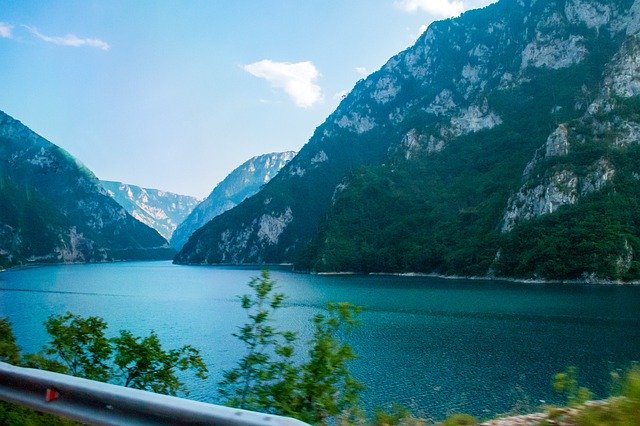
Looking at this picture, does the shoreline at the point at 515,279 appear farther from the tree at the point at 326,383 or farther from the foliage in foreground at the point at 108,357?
the tree at the point at 326,383

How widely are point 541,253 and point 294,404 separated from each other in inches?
5277

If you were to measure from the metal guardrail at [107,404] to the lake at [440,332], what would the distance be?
4721mm

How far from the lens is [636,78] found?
166750 mm

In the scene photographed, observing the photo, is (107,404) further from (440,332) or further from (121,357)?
(440,332)

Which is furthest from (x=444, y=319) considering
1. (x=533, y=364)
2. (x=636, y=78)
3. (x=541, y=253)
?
(x=636, y=78)

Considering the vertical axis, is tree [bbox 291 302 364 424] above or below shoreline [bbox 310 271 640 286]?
above

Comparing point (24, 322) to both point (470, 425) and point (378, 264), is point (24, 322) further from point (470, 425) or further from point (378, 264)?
point (378, 264)

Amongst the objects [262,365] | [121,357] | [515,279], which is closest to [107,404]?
[262,365]

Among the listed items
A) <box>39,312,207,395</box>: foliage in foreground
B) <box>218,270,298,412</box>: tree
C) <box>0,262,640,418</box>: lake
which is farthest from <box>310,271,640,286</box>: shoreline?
<box>218,270,298,412</box>: tree

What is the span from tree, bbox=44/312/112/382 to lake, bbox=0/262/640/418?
263 inches

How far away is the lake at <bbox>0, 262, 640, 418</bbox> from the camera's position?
1351 inches

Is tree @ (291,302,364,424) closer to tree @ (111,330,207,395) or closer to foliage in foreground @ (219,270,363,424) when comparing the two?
foliage in foreground @ (219,270,363,424)

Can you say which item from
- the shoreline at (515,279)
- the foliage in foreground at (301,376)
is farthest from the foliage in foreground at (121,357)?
the shoreline at (515,279)

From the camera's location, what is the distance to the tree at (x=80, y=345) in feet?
32.7
